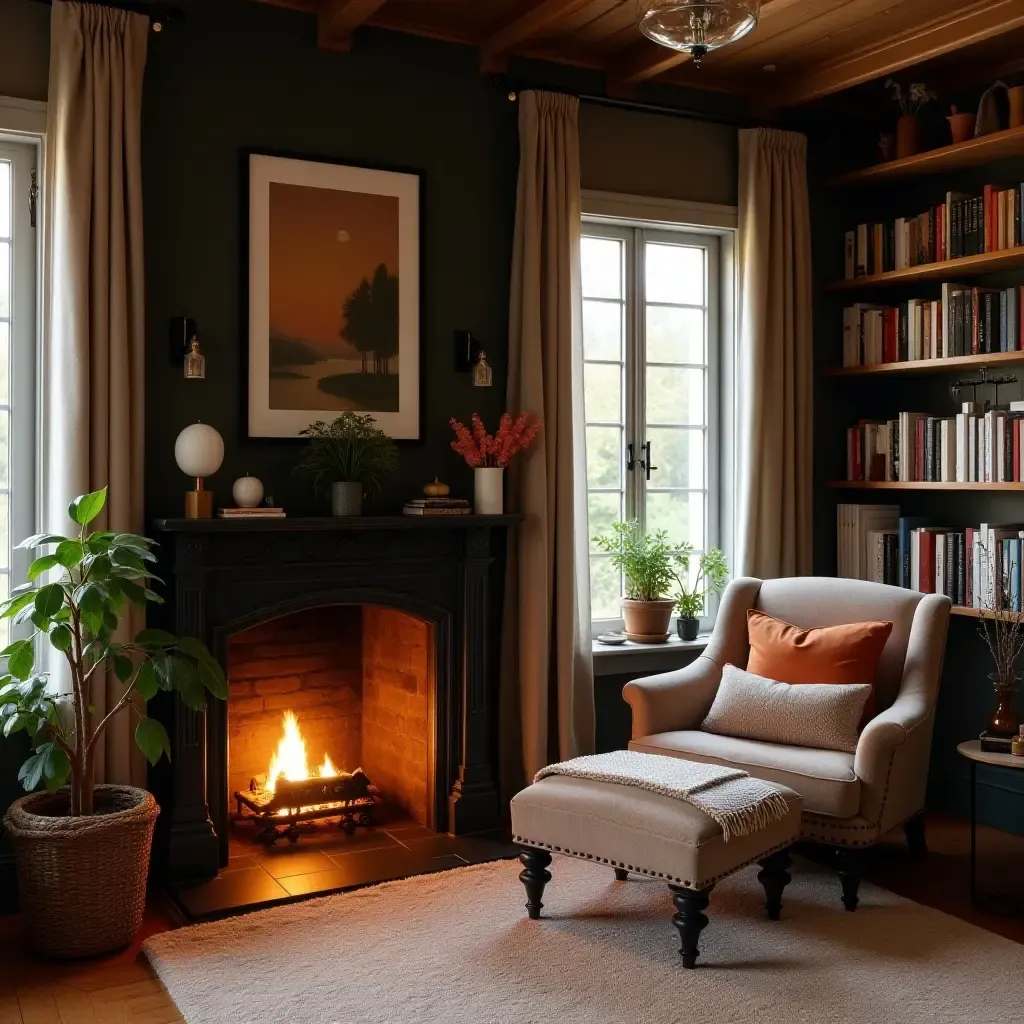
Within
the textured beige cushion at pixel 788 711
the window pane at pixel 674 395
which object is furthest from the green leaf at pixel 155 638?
the window pane at pixel 674 395

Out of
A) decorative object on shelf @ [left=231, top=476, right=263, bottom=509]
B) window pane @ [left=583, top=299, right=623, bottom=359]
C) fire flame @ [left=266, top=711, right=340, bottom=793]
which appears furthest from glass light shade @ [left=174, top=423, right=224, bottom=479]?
window pane @ [left=583, top=299, right=623, bottom=359]

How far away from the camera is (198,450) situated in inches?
145

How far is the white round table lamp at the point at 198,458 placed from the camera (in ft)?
12.1

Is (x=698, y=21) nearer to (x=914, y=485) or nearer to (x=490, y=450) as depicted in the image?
(x=490, y=450)

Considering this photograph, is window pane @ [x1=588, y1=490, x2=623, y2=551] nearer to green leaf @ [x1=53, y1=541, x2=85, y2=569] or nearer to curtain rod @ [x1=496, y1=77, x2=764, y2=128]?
curtain rod @ [x1=496, y1=77, x2=764, y2=128]

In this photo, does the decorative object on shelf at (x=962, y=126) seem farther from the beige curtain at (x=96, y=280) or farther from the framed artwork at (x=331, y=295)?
the beige curtain at (x=96, y=280)

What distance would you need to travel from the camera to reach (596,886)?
145 inches

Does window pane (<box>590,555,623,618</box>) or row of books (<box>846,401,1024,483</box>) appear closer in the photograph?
row of books (<box>846,401,1024,483</box>)

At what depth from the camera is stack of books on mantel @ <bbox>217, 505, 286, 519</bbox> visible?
12.3 feet

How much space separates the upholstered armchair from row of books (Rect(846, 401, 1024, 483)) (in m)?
0.69

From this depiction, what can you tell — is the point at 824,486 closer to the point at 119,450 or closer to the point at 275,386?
the point at 275,386

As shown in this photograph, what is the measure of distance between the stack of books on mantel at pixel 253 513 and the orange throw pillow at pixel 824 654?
169 cm

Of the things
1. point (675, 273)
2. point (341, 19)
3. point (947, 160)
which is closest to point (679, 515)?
point (675, 273)

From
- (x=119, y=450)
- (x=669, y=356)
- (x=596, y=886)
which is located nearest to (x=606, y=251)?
(x=669, y=356)
